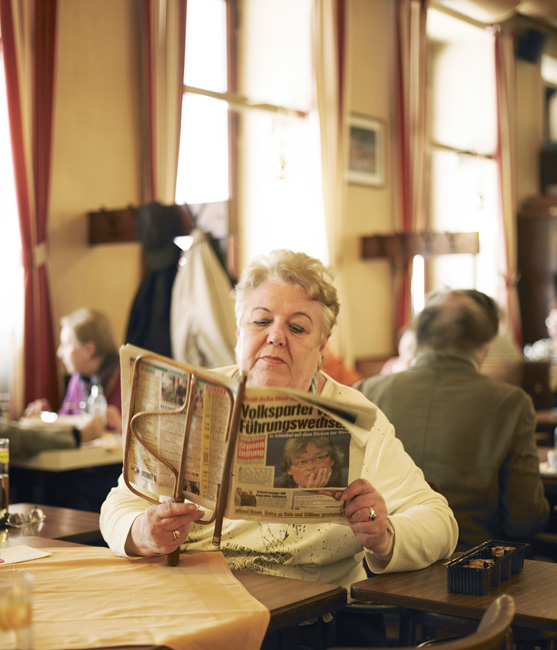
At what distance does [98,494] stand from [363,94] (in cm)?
546

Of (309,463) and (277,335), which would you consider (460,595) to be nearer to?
(309,463)

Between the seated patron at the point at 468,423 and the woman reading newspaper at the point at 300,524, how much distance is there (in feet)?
2.27

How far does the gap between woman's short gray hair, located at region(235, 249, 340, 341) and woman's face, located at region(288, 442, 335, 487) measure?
0.53 metres

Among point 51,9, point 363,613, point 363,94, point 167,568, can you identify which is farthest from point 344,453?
point 363,94

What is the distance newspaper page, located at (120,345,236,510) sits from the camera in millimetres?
1609

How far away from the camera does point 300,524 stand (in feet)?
6.30

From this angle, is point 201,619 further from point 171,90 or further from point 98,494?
point 171,90

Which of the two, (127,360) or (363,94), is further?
(363,94)

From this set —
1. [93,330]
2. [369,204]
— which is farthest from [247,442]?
[369,204]

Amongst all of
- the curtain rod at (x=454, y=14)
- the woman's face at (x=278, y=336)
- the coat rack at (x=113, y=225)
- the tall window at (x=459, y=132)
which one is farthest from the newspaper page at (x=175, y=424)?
the tall window at (x=459, y=132)

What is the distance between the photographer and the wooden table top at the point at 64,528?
2.22m

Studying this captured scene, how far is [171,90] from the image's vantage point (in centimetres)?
588

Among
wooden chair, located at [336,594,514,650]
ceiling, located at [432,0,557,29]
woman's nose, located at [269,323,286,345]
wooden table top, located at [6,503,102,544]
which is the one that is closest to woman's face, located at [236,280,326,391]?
woman's nose, located at [269,323,286,345]

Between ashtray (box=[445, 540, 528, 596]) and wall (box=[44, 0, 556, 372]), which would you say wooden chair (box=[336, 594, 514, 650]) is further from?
wall (box=[44, 0, 556, 372])
